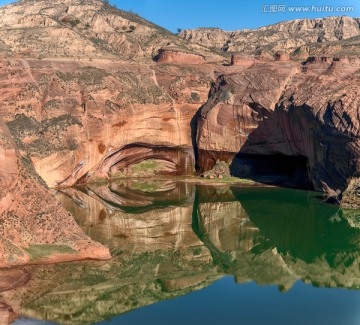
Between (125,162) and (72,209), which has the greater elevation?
(125,162)

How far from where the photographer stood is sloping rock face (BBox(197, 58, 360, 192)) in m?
35.9

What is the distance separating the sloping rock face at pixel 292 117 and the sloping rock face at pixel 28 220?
794 inches

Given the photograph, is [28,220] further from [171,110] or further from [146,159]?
[171,110]

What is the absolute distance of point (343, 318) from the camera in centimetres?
1767

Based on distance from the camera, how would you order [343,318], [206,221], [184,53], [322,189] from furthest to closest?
[184,53] → [322,189] → [206,221] → [343,318]

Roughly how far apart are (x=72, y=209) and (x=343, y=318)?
20968mm

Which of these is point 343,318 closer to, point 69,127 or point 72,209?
point 72,209

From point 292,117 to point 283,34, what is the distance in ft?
244

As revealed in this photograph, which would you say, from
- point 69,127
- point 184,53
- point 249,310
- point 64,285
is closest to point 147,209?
point 69,127

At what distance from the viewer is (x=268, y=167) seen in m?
48.2

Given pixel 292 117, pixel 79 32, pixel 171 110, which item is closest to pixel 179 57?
pixel 171 110

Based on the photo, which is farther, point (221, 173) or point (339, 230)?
point (221, 173)

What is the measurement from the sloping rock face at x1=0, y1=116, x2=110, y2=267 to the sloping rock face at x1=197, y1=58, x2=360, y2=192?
20172 mm

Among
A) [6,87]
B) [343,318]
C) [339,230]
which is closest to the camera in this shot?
[343,318]
